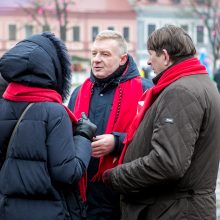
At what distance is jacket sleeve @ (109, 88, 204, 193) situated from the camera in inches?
114

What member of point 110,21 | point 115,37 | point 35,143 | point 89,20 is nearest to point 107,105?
point 115,37

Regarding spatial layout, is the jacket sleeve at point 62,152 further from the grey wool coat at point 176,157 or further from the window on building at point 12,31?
the window on building at point 12,31

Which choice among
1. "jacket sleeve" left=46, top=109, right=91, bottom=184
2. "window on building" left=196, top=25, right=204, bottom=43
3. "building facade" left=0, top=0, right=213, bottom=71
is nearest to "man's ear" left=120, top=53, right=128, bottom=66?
"jacket sleeve" left=46, top=109, right=91, bottom=184

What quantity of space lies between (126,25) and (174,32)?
59390mm

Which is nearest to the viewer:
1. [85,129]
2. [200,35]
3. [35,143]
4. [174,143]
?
[174,143]

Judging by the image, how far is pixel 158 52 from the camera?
3.13 meters

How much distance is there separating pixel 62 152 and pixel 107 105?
90cm

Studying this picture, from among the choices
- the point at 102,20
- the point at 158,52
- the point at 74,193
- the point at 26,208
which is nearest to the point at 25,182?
the point at 26,208

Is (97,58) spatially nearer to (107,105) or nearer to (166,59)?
(107,105)

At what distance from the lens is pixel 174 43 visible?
3074 millimetres

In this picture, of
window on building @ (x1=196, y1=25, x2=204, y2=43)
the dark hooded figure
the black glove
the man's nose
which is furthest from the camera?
window on building @ (x1=196, y1=25, x2=204, y2=43)

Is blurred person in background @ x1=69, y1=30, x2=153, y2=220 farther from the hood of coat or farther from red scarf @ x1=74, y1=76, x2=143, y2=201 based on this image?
the hood of coat

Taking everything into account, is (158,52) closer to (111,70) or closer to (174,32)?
(174,32)

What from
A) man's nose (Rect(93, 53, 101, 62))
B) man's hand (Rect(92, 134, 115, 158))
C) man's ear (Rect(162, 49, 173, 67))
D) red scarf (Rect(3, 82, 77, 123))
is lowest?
man's hand (Rect(92, 134, 115, 158))
